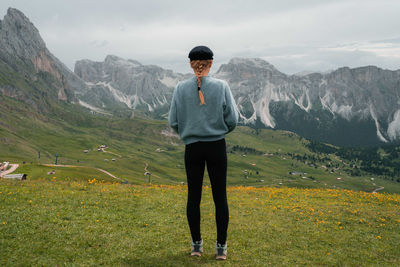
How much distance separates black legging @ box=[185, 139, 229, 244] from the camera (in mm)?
9797

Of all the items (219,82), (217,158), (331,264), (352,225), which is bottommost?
(352,225)

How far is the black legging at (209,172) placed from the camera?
9797 millimetres

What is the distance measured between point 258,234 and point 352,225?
5914mm

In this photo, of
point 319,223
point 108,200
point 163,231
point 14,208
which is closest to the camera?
point 163,231

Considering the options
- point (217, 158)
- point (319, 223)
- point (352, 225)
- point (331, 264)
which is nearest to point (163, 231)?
point (217, 158)

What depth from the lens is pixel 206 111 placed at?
9961mm

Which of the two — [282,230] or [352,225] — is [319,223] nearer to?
[352,225]

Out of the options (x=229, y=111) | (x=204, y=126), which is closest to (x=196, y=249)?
(x=204, y=126)

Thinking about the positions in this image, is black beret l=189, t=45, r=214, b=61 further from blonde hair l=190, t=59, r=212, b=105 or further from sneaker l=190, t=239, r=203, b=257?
sneaker l=190, t=239, r=203, b=257

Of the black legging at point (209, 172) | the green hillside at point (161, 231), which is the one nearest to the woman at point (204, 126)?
the black legging at point (209, 172)

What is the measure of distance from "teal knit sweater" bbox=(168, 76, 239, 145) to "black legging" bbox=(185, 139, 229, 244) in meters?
0.31

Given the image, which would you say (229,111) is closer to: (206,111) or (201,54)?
(206,111)

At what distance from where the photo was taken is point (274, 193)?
2553 centimetres

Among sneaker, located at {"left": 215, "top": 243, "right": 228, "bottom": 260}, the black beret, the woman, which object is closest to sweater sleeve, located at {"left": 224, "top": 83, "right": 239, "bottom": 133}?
the woman
